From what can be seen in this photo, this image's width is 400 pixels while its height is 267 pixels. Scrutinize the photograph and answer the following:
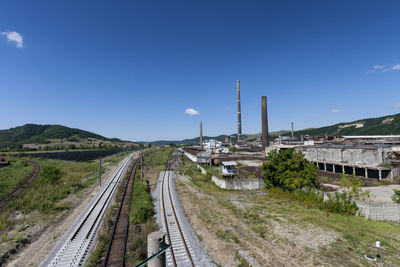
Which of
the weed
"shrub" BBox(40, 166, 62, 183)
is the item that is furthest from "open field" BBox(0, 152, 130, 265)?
"shrub" BBox(40, 166, 62, 183)

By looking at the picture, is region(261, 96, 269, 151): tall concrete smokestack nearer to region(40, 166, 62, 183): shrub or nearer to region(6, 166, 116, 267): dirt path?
region(6, 166, 116, 267): dirt path

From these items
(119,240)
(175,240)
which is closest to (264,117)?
(175,240)

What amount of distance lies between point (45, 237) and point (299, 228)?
2216 centimetres

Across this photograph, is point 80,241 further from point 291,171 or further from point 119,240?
point 291,171

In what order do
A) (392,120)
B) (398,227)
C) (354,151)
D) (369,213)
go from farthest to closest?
(392,120)
(354,151)
(369,213)
(398,227)

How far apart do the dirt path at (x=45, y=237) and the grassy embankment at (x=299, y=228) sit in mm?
12845

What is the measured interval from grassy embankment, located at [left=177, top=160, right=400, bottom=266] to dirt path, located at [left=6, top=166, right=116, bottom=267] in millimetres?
12845

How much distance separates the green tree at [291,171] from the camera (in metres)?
24.2

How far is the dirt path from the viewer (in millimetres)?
12281

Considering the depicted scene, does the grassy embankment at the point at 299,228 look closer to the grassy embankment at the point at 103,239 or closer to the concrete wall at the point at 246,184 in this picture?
the concrete wall at the point at 246,184

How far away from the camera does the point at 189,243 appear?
13.9 m

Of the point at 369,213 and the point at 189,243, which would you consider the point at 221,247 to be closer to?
→ the point at 189,243

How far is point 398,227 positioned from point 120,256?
23.0 metres

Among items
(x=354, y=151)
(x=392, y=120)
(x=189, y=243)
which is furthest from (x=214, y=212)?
(x=392, y=120)
